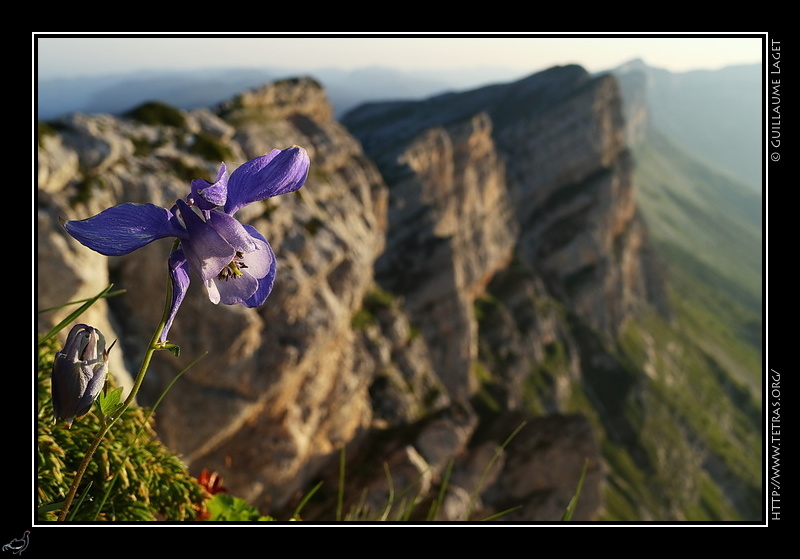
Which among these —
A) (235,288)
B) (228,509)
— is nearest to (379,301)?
(228,509)

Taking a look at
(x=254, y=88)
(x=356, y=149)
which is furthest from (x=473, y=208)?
(x=254, y=88)

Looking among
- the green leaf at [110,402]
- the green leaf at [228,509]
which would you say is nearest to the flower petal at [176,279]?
the green leaf at [110,402]

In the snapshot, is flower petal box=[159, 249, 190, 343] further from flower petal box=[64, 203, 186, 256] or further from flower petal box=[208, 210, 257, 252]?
flower petal box=[208, 210, 257, 252]

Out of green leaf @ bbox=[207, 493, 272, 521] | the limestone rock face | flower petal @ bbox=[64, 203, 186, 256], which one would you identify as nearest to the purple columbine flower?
flower petal @ bbox=[64, 203, 186, 256]

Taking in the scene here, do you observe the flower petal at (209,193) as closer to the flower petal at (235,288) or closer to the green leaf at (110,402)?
the flower petal at (235,288)
